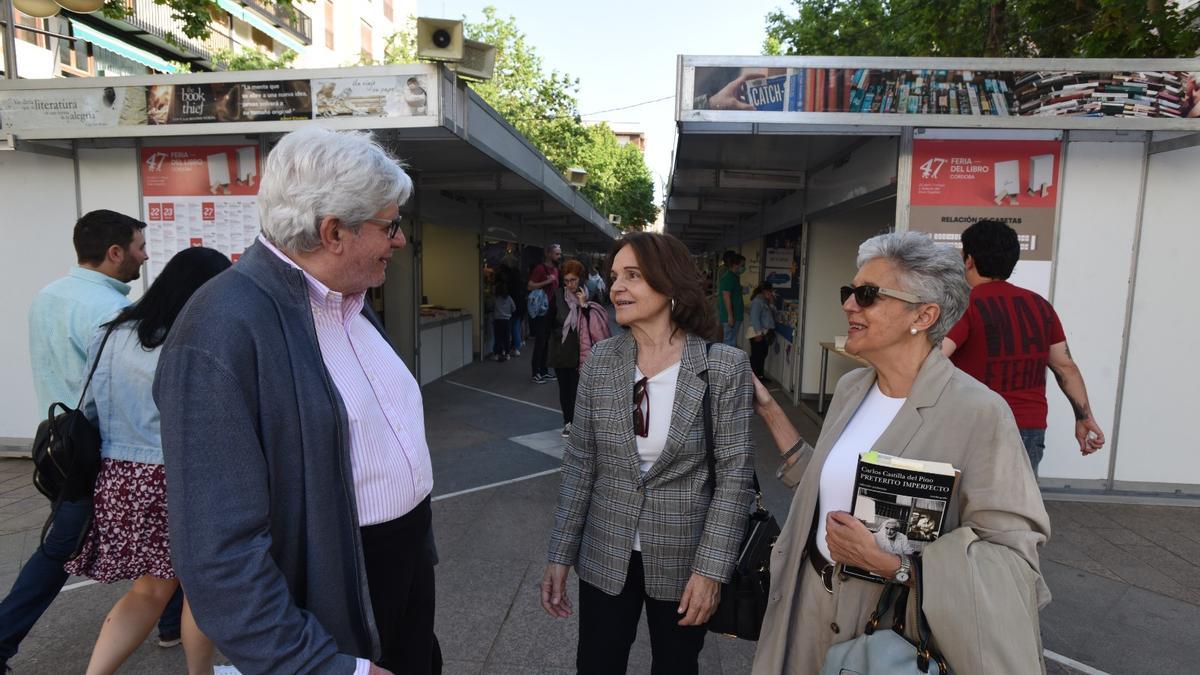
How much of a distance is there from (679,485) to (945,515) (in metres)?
0.74

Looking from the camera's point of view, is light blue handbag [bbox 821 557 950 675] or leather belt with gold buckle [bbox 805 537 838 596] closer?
light blue handbag [bbox 821 557 950 675]

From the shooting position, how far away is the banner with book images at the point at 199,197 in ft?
17.8

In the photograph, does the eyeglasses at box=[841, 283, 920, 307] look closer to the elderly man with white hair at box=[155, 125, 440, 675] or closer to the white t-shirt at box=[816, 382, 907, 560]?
the white t-shirt at box=[816, 382, 907, 560]

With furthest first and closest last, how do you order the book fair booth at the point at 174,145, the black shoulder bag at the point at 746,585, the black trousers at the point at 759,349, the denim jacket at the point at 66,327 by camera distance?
the black trousers at the point at 759,349 → the book fair booth at the point at 174,145 → the denim jacket at the point at 66,327 → the black shoulder bag at the point at 746,585

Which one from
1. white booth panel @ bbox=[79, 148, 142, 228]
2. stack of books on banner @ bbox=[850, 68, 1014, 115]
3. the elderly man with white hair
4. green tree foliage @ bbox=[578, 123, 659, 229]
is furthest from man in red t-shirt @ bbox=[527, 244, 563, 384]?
green tree foliage @ bbox=[578, 123, 659, 229]

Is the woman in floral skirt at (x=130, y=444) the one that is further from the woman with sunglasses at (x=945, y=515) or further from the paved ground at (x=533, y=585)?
the woman with sunglasses at (x=945, y=515)

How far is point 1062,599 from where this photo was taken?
142 inches

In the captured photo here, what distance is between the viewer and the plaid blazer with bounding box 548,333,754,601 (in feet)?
6.33

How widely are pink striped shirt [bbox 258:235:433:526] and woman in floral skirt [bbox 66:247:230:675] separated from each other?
112cm

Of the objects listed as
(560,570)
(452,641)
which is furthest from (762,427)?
(560,570)

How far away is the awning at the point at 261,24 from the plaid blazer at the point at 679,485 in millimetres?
30329

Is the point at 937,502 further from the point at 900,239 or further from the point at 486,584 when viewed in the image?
the point at 486,584

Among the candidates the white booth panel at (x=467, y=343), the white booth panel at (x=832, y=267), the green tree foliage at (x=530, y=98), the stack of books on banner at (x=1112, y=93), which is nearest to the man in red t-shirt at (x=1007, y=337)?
the stack of books on banner at (x=1112, y=93)

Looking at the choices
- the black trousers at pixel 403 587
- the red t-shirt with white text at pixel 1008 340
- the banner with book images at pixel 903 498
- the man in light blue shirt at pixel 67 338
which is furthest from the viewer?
the red t-shirt with white text at pixel 1008 340
